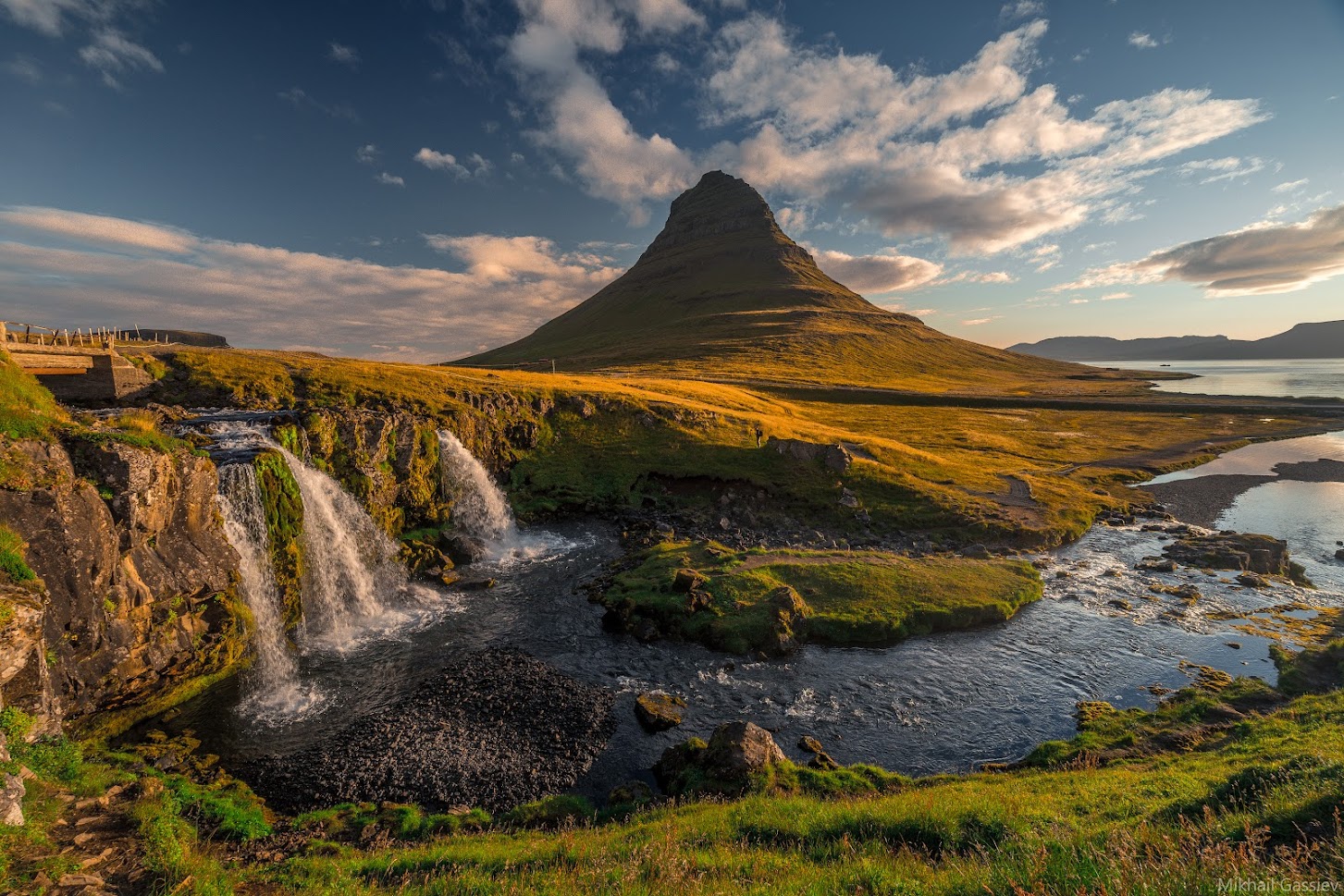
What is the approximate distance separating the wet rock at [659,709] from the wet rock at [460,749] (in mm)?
1363

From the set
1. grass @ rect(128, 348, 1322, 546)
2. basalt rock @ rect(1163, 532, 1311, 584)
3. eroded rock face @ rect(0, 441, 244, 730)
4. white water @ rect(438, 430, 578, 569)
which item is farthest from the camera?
grass @ rect(128, 348, 1322, 546)

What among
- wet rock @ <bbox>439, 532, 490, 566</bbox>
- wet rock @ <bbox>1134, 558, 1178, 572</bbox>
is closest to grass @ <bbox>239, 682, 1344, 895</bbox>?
wet rock @ <bbox>1134, 558, 1178, 572</bbox>

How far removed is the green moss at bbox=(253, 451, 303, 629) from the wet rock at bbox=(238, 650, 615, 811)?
10.8 meters

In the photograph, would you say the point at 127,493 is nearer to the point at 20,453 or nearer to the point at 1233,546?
the point at 20,453

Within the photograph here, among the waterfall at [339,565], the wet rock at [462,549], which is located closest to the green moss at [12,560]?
the waterfall at [339,565]

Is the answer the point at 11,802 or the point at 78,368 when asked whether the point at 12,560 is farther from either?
the point at 78,368

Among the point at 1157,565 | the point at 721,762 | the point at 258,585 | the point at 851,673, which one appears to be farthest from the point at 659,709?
the point at 1157,565

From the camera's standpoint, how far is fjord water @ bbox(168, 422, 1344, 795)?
68.7ft

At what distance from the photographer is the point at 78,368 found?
33250mm

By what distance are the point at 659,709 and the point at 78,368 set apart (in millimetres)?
41972

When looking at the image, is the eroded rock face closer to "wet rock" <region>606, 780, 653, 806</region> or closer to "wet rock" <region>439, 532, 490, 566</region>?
"wet rock" <region>439, 532, 490, 566</region>

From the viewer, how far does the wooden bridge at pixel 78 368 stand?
98.5 feet

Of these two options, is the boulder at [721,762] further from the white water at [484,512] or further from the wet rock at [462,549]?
the wet rock at [462,549]

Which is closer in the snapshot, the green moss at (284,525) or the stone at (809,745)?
the stone at (809,745)
